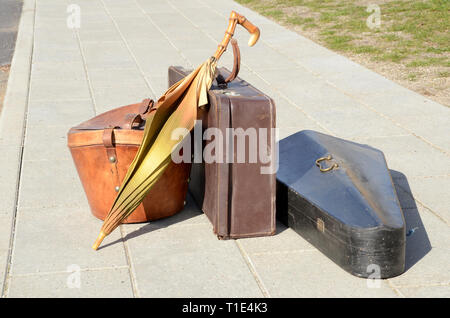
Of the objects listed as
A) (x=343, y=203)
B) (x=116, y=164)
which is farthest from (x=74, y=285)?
(x=343, y=203)

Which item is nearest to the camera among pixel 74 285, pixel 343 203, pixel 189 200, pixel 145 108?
pixel 74 285

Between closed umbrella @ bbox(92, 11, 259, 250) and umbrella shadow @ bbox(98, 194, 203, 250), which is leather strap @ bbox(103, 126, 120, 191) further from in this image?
umbrella shadow @ bbox(98, 194, 203, 250)

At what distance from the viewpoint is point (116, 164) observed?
4.16 metres

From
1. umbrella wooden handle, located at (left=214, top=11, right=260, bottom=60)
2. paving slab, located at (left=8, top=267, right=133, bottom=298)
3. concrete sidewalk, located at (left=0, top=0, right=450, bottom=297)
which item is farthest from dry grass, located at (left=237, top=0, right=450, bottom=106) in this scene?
paving slab, located at (left=8, top=267, right=133, bottom=298)

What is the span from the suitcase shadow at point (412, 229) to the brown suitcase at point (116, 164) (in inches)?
57.2

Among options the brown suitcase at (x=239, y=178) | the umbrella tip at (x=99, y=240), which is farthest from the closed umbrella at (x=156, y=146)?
the brown suitcase at (x=239, y=178)

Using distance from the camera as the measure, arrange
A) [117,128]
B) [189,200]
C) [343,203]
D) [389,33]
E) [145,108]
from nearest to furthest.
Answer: [343,203], [117,128], [145,108], [189,200], [389,33]

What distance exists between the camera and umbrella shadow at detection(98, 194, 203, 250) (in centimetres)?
417

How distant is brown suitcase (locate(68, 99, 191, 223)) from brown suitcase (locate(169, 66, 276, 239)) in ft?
0.83

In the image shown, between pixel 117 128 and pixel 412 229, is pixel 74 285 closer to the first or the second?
pixel 117 128

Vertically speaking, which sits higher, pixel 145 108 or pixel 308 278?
pixel 145 108

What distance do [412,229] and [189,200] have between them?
151 cm
